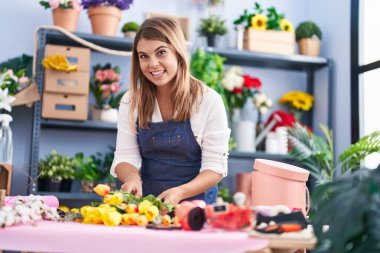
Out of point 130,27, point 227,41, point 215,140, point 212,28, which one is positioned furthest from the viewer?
point 227,41

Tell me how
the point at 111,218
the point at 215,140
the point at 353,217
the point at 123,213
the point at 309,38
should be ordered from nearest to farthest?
the point at 353,217
the point at 111,218
the point at 123,213
the point at 215,140
the point at 309,38

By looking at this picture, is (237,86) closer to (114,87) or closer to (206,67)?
(206,67)

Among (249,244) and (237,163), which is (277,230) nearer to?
(249,244)

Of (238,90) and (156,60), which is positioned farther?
(238,90)

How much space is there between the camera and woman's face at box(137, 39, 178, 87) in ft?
6.35

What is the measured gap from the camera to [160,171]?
214cm

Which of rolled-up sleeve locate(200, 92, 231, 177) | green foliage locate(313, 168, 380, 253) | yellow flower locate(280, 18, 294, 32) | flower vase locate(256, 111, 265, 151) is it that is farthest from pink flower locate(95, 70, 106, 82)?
green foliage locate(313, 168, 380, 253)

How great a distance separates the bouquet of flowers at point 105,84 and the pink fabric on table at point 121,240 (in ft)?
8.75

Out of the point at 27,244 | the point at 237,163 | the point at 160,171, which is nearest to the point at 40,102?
the point at 237,163

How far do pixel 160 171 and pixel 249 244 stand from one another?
1.16 m

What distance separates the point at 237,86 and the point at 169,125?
2.04m

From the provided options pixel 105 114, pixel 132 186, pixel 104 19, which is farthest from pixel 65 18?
pixel 132 186

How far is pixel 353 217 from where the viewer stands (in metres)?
0.92

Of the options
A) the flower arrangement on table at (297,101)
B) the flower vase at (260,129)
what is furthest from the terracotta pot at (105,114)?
the flower arrangement on table at (297,101)
